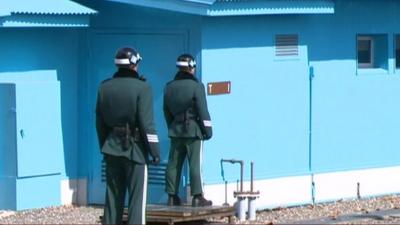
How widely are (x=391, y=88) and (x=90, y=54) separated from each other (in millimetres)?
4261

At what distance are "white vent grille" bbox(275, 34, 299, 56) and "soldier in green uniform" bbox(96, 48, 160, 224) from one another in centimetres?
374

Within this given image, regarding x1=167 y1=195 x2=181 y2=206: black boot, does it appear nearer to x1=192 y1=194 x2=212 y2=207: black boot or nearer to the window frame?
x1=192 y1=194 x2=212 y2=207: black boot

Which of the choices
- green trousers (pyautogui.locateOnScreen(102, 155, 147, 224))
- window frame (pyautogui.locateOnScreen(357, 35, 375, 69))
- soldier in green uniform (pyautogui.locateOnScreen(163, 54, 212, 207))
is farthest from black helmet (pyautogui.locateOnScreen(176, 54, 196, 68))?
window frame (pyautogui.locateOnScreen(357, 35, 375, 69))

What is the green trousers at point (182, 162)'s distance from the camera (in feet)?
49.6

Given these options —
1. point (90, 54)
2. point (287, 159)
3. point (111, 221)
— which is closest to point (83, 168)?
point (90, 54)

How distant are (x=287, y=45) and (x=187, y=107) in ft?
7.29

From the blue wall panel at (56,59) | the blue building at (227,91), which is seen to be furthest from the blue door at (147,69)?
the blue wall panel at (56,59)

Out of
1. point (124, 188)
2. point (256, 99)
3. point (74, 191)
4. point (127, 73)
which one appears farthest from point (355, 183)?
point (127, 73)

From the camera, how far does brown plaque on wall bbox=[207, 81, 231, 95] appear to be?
1573 centimetres

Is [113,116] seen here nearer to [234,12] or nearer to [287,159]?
[234,12]

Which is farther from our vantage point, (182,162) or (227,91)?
(227,91)

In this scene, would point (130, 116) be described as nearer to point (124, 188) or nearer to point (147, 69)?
point (124, 188)

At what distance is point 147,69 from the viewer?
639 inches

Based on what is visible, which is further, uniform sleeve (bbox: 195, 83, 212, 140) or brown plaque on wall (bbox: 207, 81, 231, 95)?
brown plaque on wall (bbox: 207, 81, 231, 95)
